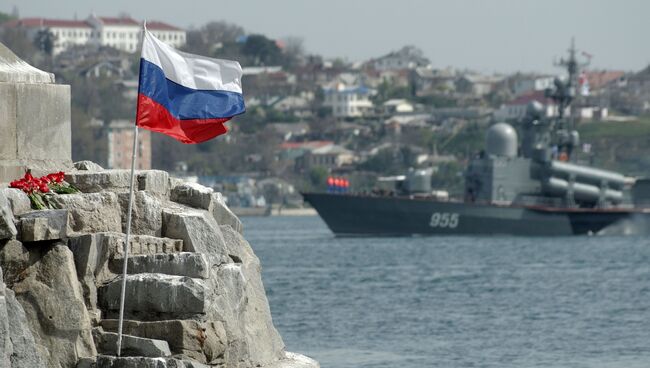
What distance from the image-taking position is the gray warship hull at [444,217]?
81375mm

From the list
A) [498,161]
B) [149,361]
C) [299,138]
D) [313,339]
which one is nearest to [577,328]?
[313,339]

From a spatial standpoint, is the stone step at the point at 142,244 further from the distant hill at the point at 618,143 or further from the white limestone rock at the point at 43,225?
the distant hill at the point at 618,143

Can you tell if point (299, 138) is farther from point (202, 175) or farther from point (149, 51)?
point (149, 51)

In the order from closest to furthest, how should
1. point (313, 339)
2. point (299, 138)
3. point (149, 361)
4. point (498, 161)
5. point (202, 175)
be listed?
point (149, 361) → point (313, 339) → point (498, 161) → point (202, 175) → point (299, 138)

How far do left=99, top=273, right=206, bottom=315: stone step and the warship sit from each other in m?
71.6

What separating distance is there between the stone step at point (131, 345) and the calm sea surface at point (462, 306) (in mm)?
11291

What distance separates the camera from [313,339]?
24.8 metres

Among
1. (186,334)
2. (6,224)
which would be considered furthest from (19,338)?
(186,334)

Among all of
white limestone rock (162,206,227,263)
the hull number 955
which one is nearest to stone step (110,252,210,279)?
white limestone rock (162,206,227,263)

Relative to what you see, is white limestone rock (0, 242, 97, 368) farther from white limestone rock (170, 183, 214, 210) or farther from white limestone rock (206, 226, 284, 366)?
white limestone rock (170, 183, 214, 210)

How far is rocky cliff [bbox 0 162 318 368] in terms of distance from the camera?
8977 mm

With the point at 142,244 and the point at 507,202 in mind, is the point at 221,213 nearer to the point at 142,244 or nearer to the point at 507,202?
the point at 142,244

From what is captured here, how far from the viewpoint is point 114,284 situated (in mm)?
9422

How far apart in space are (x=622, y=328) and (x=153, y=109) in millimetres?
19340
